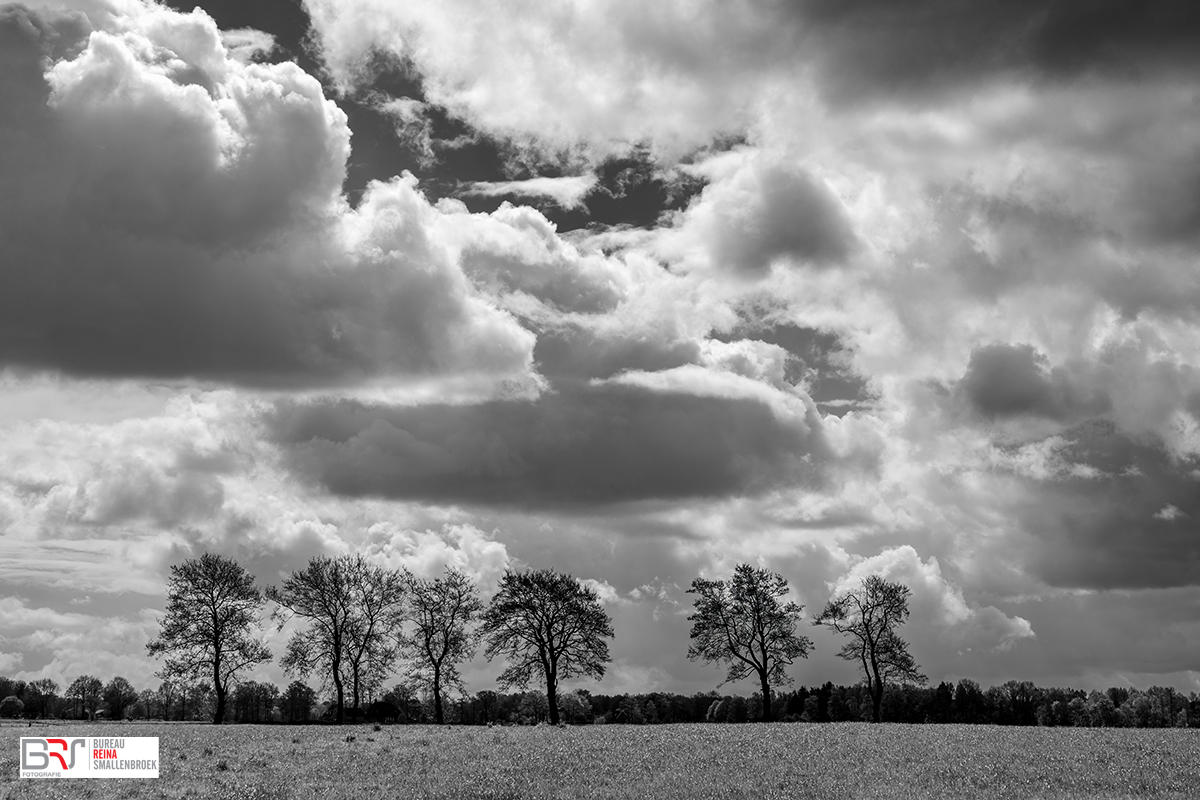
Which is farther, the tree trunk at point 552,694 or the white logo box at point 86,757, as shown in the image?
the tree trunk at point 552,694

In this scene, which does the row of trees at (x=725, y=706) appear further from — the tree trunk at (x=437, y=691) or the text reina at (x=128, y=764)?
the text reina at (x=128, y=764)

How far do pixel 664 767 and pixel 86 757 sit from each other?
19202 mm

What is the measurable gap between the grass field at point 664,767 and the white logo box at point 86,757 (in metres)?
0.61

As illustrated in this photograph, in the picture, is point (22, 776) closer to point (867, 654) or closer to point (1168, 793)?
point (1168, 793)

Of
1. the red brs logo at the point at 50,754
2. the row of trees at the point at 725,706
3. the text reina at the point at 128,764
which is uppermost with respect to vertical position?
the red brs logo at the point at 50,754

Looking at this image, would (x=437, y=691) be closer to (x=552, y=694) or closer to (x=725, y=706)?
(x=552, y=694)

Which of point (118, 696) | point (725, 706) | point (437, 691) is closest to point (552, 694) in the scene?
point (437, 691)

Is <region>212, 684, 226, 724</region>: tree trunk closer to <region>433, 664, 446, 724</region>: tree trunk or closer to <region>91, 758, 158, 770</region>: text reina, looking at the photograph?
<region>433, 664, 446, 724</region>: tree trunk

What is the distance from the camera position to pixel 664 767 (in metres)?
32.7

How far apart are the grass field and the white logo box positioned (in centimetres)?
61

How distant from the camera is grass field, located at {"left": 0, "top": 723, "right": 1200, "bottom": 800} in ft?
93.6

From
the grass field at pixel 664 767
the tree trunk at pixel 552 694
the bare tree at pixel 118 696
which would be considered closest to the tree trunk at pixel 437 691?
the tree trunk at pixel 552 694

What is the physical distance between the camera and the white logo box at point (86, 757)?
3145 centimetres

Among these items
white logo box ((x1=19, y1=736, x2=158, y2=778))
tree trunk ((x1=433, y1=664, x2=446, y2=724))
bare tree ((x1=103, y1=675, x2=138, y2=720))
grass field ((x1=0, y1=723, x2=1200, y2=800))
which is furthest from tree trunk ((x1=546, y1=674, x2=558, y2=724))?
bare tree ((x1=103, y1=675, x2=138, y2=720))
